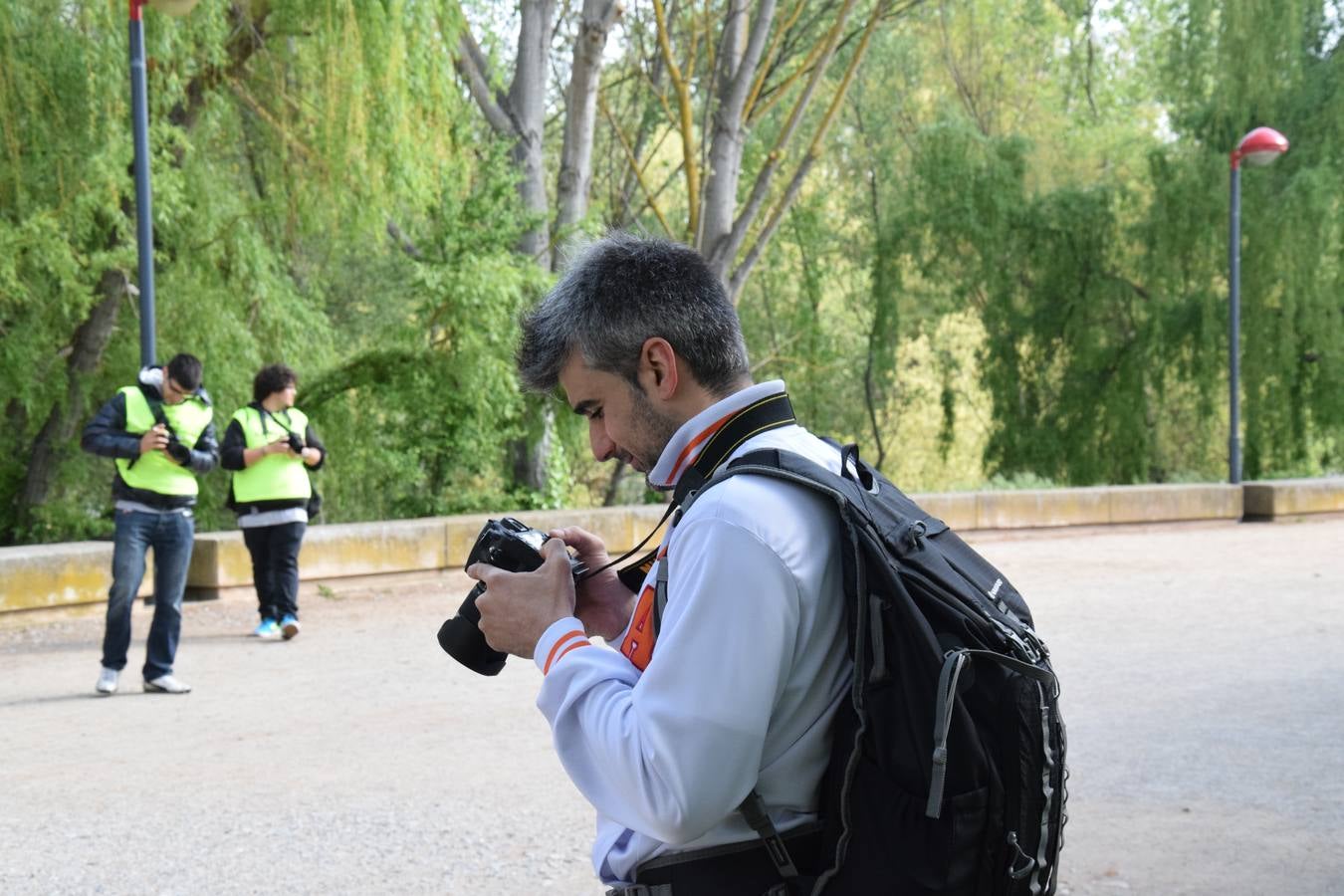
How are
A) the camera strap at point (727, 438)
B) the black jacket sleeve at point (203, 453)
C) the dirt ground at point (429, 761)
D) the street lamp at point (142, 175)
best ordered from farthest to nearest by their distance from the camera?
the street lamp at point (142, 175), the black jacket sleeve at point (203, 453), the dirt ground at point (429, 761), the camera strap at point (727, 438)

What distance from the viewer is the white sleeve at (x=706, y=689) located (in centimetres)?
178

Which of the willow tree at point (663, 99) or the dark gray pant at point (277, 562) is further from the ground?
the willow tree at point (663, 99)

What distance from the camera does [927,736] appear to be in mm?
1805

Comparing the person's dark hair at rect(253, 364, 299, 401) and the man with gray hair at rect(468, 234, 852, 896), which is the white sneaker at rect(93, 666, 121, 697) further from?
the man with gray hair at rect(468, 234, 852, 896)

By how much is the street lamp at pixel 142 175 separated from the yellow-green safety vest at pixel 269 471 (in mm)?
1186

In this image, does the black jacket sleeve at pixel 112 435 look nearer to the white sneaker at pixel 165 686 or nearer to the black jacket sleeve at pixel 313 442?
the white sneaker at pixel 165 686

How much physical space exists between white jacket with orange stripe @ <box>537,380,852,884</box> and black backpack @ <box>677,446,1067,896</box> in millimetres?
37

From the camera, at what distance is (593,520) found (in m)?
13.8

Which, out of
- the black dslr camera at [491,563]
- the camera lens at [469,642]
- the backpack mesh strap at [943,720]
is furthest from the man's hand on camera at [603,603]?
the backpack mesh strap at [943,720]

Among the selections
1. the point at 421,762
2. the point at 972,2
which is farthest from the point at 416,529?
the point at 972,2

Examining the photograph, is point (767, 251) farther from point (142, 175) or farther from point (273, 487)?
point (273, 487)

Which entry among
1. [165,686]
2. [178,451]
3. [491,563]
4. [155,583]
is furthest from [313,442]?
[491,563]

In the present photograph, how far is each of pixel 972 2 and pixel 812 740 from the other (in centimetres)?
2703

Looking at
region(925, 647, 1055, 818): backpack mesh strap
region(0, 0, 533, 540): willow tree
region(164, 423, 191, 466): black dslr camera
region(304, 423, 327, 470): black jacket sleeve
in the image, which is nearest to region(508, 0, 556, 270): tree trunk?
region(0, 0, 533, 540): willow tree
